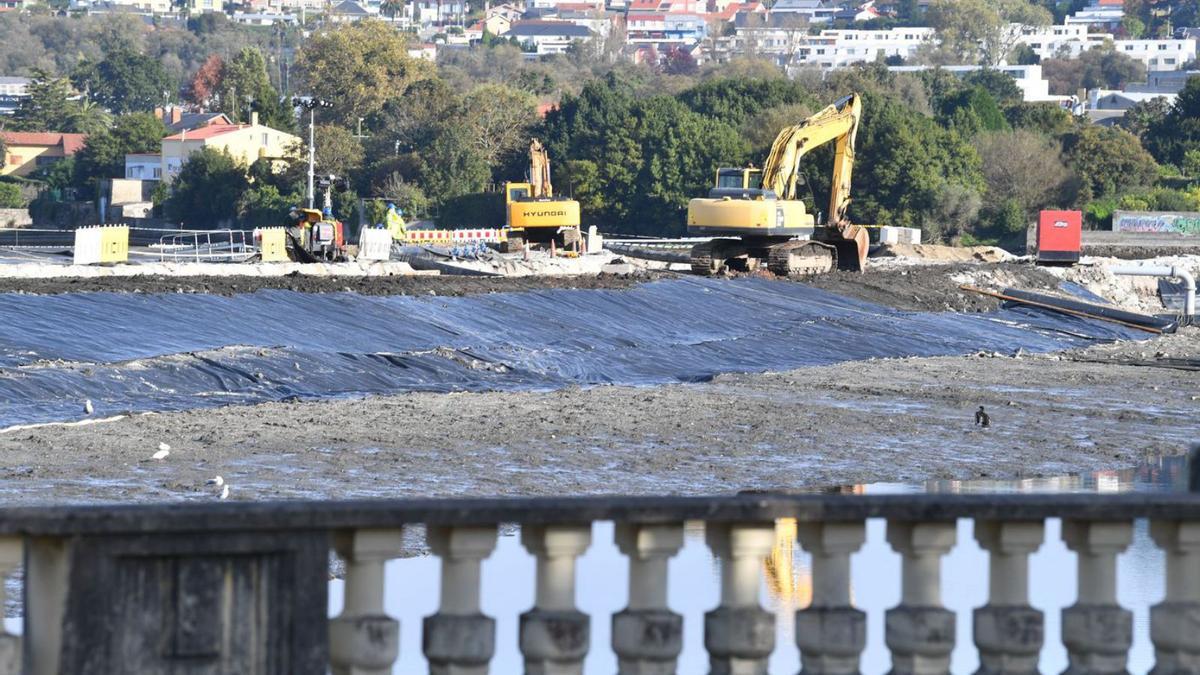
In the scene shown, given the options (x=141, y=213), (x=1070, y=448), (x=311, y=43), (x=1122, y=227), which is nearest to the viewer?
(x=1070, y=448)

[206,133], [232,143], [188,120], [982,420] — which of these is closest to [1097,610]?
[982,420]

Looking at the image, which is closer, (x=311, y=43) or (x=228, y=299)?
(x=228, y=299)

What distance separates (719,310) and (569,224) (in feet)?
42.4

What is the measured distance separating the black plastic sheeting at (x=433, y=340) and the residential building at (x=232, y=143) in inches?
2387

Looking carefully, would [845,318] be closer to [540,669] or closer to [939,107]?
[540,669]

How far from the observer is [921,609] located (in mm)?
5395

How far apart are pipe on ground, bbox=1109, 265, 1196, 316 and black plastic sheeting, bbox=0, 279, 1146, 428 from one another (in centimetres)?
267

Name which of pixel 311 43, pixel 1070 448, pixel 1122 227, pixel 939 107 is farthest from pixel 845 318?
pixel 311 43

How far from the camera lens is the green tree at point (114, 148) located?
106 m

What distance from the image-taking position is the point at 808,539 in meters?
5.46

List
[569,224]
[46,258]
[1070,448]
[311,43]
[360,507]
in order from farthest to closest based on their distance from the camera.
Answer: [311,43] < [46,258] < [569,224] < [1070,448] < [360,507]

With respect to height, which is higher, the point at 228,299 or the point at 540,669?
the point at 540,669

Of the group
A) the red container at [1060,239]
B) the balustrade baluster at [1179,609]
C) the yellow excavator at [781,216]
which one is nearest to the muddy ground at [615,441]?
the balustrade baluster at [1179,609]

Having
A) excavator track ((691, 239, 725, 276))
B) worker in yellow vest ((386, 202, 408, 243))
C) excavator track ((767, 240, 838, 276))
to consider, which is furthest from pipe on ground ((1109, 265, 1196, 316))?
worker in yellow vest ((386, 202, 408, 243))
